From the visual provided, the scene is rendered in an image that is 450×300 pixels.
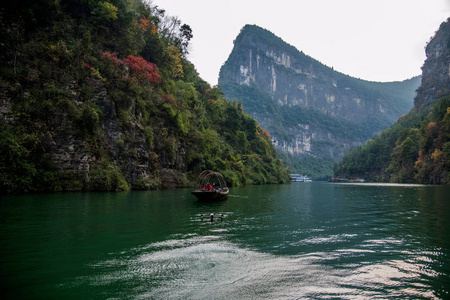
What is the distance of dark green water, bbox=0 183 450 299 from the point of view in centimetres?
543

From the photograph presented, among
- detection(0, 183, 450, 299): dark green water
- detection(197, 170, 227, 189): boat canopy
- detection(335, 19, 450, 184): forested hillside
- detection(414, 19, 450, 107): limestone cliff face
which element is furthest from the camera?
detection(414, 19, 450, 107): limestone cliff face

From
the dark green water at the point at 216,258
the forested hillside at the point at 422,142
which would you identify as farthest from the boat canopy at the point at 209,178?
the forested hillside at the point at 422,142

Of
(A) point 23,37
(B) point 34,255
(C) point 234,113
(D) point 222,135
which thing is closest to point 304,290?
(B) point 34,255

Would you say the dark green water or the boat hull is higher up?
the boat hull

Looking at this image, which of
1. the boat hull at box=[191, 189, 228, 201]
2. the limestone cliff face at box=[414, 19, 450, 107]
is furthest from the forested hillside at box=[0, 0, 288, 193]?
the limestone cliff face at box=[414, 19, 450, 107]

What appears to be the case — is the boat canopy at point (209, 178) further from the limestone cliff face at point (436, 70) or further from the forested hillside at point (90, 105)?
the limestone cliff face at point (436, 70)

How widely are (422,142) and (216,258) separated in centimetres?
7143

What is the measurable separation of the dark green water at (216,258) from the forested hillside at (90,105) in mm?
11790

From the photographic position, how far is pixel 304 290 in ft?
18.0

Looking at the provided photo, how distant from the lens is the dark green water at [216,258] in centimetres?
543

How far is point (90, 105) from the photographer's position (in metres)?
27.2

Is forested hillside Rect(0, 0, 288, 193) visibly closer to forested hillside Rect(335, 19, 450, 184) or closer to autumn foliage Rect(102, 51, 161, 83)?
autumn foliage Rect(102, 51, 161, 83)

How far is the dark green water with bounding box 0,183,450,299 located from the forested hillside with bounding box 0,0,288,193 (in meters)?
11.8

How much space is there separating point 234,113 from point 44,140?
42.6m
